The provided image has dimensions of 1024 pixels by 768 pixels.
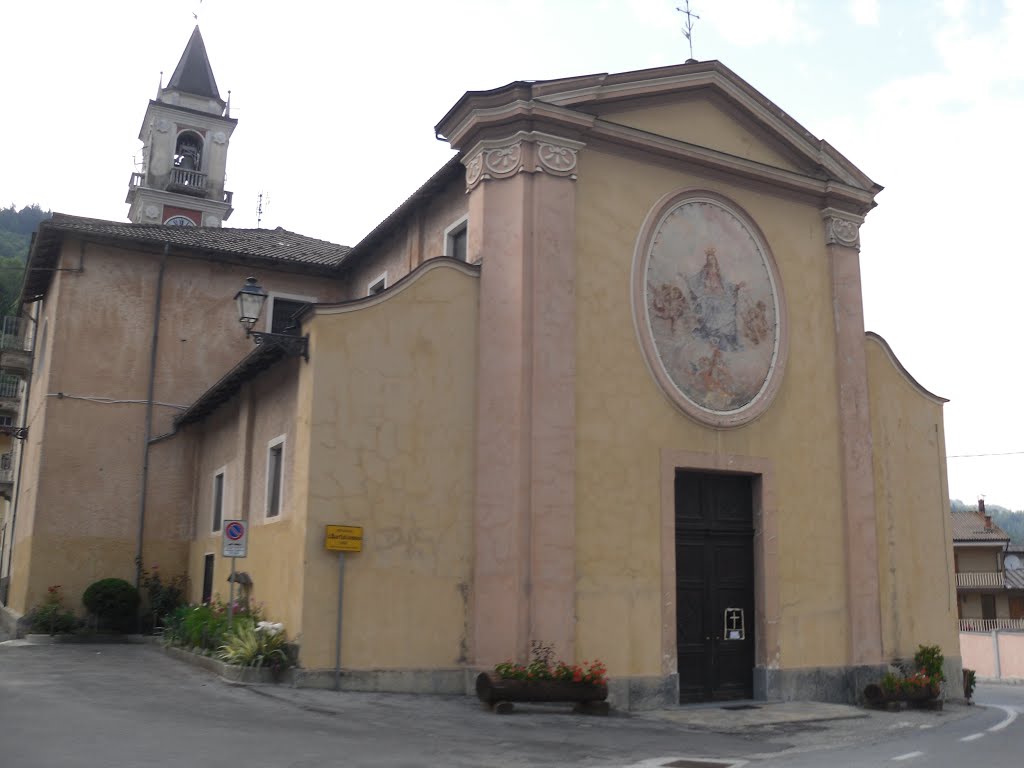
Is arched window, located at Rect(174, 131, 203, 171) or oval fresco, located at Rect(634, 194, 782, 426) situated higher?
arched window, located at Rect(174, 131, 203, 171)

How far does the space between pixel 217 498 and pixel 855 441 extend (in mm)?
12486

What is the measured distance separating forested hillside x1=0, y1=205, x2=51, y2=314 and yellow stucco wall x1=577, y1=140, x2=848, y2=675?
1741 cm

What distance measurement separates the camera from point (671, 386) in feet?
51.4

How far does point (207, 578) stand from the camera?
20.0m

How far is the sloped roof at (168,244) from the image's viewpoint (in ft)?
71.4

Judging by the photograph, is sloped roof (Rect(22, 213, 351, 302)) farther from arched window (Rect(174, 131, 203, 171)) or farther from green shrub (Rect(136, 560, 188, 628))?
arched window (Rect(174, 131, 203, 171))

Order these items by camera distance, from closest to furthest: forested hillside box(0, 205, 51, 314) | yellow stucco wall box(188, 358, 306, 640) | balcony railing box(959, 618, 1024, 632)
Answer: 1. yellow stucco wall box(188, 358, 306, 640)
2. forested hillside box(0, 205, 51, 314)
3. balcony railing box(959, 618, 1024, 632)

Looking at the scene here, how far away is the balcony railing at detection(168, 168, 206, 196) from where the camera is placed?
46031 mm

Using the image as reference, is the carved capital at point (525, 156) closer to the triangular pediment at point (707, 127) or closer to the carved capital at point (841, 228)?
the triangular pediment at point (707, 127)

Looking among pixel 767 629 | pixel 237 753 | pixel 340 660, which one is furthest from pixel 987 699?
pixel 237 753

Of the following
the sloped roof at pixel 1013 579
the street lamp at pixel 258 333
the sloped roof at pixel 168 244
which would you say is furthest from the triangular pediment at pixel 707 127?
the sloped roof at pixel 1013 579

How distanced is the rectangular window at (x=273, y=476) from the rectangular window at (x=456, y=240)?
14.4 ft

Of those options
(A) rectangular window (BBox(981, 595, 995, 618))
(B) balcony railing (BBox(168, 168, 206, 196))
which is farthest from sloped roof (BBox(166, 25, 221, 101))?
(A) rectangular window (BBox(981, 595, 995, 618))

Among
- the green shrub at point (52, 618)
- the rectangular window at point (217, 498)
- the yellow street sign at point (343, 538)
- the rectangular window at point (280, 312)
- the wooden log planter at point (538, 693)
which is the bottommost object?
the wooden log planter at point (538, 693)
